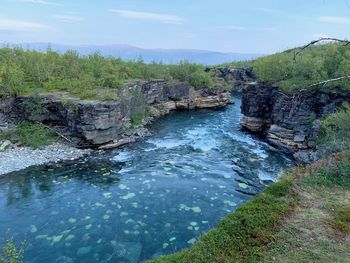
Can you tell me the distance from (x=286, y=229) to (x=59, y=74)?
3217cm

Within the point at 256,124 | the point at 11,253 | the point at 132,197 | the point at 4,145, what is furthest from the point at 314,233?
the point at 256,124

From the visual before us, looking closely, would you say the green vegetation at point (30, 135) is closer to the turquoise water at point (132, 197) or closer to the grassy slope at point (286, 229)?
the turquoise water at point (132, 197)

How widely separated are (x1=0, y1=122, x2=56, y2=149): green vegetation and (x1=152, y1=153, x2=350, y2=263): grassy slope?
848 inches

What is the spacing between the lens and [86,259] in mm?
12664

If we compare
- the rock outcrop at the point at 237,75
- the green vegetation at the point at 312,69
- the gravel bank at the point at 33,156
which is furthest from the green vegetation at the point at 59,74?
the rock outcrop at the point at 237,75

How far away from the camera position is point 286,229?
902 centimetres

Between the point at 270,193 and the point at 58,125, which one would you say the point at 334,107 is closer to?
the point at 270,193

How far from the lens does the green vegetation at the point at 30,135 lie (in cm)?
2653

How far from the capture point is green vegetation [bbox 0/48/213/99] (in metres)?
30.0

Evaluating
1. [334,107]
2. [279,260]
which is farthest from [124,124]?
[279,260]

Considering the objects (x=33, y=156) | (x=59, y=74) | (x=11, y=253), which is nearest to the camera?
(x=11, y=253)

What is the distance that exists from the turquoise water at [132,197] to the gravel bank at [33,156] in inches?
47.1

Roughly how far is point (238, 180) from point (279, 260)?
13.3 m

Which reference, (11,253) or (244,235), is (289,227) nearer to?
(244,235)
